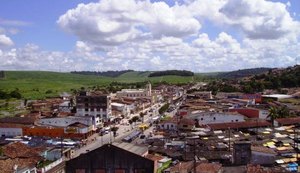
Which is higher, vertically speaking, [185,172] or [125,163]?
[125,163]

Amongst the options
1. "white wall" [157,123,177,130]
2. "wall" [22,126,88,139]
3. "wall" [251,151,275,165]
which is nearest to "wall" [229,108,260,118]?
"white wall" [157,123,177,130]

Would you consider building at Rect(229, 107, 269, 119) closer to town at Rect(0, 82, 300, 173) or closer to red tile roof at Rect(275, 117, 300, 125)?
town at Rect(0, 82, 300, 173)

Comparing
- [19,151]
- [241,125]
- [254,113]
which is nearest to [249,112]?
[254,113]

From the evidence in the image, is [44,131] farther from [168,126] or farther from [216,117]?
[216,117]

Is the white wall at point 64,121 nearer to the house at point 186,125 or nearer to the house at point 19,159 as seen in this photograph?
the house at point 186,125

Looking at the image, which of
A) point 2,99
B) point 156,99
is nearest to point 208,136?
point 156,99

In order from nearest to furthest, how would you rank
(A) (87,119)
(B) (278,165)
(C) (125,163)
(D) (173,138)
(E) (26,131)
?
1. (C) (125,163)
2. (B) (278,165)
3. (D) (173,138)
4. (E) (26,131)
5. (A) (87,119)

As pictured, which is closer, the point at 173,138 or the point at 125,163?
the point at 125,163

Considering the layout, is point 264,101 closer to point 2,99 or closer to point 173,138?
point 173,138
